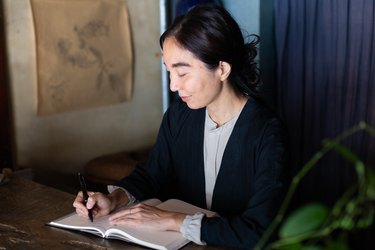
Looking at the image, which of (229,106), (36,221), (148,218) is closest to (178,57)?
(229,106)

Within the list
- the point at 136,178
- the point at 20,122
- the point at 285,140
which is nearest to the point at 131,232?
the point at 136,178

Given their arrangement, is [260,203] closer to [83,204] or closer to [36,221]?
[83,204]

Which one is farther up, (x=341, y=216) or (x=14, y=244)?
(x=341, y=216)

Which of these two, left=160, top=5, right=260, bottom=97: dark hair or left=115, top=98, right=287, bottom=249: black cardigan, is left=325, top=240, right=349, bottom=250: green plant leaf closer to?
left=115, top=98, right=287, bottom=249: black cardigan

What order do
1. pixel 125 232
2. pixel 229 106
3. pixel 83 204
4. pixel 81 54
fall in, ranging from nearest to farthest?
pixel 125 232 → pixel 83 204 → pixel 229 106 → pixel 81 54

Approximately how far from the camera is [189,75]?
1.75 metres

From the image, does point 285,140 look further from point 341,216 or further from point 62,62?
point 62,62

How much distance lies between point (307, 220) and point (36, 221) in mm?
1224

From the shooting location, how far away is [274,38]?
10.1 feet

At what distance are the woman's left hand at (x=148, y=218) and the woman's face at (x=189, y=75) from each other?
0.45 metres

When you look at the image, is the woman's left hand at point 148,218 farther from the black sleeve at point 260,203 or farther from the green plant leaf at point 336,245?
the green plant leaf at point 336,245

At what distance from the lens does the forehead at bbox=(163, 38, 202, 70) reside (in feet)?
5.70

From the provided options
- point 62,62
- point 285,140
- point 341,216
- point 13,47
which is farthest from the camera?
point 62,62

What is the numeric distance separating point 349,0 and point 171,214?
1755 millimetres
